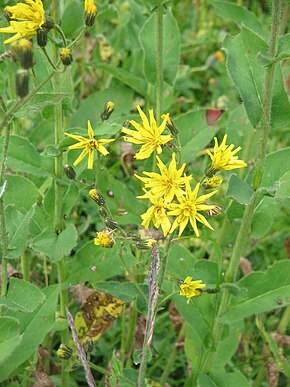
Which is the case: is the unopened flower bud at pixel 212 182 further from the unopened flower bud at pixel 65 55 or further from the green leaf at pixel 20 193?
the green leaf at pixel 20 193

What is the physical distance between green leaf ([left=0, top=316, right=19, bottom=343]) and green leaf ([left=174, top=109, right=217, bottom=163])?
1.14 metres

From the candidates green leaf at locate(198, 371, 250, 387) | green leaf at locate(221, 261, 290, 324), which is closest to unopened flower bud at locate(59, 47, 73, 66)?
green leaf at locate(221, 261, 290, 324)

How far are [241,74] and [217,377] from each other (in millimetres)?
1035

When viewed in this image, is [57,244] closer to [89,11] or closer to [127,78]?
[89,11]

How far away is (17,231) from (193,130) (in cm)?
101

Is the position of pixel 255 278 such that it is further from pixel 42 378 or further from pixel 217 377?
pixel 42 378

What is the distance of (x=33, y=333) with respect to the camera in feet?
6.78

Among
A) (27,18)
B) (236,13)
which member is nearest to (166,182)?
(27,18)

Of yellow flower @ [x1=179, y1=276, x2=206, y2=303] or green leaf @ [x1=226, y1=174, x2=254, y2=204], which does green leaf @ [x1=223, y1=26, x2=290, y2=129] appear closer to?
green leaf @ [x1=226, y1=174, x2=254, y2=204]

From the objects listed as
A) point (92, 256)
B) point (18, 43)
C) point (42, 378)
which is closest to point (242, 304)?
point (92, 256)

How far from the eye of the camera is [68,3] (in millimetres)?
2359

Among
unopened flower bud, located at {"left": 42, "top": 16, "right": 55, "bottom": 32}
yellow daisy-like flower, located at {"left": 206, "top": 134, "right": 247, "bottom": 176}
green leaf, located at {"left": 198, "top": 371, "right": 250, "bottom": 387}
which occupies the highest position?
unopened flower bud, located at {"left": 42, "top": 16, "right": 55, "bottom": 32}

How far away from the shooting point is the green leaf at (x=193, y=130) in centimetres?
267

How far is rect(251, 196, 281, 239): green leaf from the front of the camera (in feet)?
7.06
